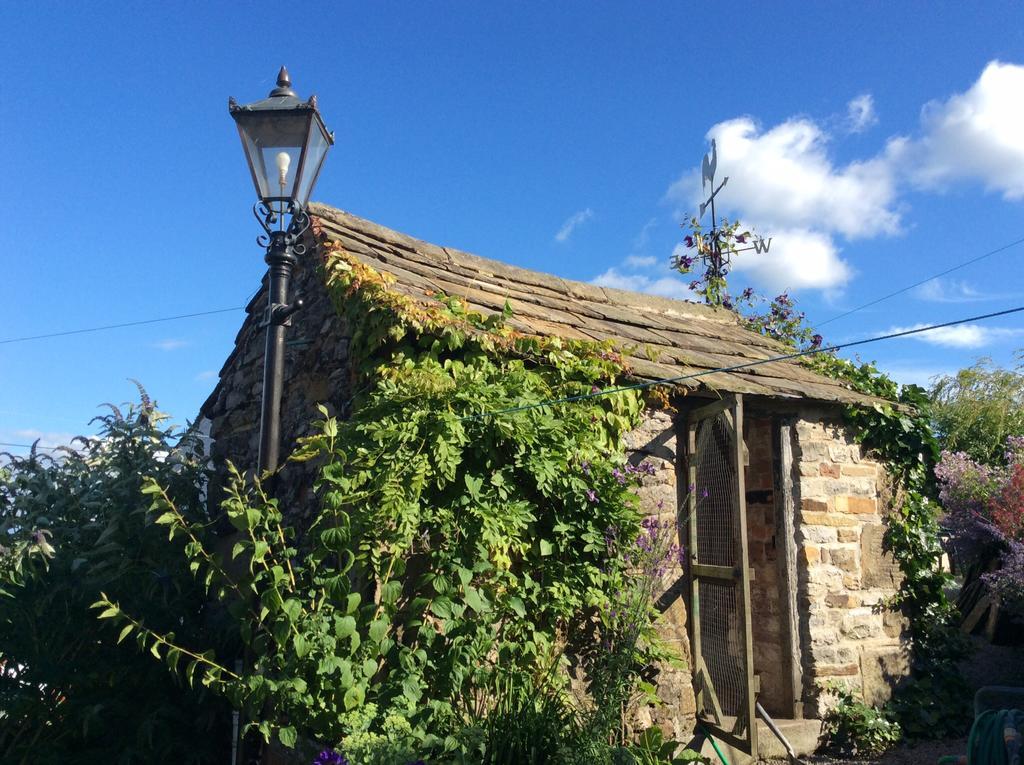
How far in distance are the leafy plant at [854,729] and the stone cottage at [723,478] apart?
0.13 m

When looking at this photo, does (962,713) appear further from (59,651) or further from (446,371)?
(59,651)

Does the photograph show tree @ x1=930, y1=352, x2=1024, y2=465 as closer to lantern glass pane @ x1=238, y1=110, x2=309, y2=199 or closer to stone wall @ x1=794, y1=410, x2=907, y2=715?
stone wall @ x1=794, y1=410, x2=907, y2=715

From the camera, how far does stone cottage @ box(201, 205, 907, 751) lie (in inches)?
199

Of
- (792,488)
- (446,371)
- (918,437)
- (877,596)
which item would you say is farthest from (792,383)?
(446,371)

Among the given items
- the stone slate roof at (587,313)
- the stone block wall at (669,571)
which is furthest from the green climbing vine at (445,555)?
the stone slate roof at (587,313)

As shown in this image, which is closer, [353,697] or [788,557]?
[353,697]

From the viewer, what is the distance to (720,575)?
496 centimetres

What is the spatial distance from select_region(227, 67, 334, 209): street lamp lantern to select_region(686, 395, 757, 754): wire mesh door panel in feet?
9.65

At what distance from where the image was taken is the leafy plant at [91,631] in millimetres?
4680

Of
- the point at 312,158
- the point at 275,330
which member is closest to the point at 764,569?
the point at 275,330

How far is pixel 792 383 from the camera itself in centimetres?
610

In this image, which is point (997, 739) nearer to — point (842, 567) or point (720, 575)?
point (720, 575)

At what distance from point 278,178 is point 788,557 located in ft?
14.4

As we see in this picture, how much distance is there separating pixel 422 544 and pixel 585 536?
96cm
